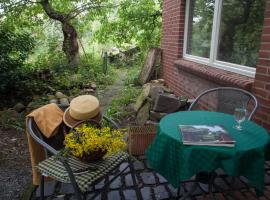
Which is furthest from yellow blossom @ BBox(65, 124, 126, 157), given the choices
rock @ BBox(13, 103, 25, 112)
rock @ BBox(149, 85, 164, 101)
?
rock @ BBox(13, 103, 25, 112)

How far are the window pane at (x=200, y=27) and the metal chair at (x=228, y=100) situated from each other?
2.52ft

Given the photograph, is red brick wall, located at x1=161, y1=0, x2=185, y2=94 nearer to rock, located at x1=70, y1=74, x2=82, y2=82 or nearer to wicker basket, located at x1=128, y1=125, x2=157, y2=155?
wicker basket, located at x1=128, y1=125, x2=157, y2=155

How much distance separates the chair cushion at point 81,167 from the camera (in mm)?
1812

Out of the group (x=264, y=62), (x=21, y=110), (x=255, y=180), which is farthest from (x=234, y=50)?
(x=21, y=110)

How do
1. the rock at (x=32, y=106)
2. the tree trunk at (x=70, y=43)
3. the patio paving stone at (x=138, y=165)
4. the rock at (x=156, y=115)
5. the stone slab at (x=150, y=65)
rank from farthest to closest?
1. the tree trunk at (x=70, y=43)
2. the stone slab at (x=150, y=65)
3. the rock at (x=32, y=106)
4. the rock at (x=156, y=115)
5. the patio paving stone at (x=138, y=165)

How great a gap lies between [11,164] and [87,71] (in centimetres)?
516

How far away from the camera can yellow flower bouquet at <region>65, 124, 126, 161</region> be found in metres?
1.85

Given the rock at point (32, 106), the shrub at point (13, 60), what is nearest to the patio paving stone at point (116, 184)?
the rock at point (32, 106)

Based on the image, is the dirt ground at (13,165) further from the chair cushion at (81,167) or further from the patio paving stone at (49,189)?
the chair cushion at (81,167)

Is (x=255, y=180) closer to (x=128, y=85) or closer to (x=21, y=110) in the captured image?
(x=21, y=110)

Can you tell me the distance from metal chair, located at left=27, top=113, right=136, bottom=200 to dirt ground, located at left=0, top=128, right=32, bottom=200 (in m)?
0.53

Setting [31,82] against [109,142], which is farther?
[31,82]

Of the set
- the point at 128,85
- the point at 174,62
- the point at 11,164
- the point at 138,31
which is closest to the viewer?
the point at 11,164

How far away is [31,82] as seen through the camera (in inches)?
224
